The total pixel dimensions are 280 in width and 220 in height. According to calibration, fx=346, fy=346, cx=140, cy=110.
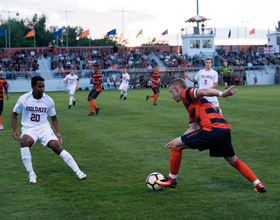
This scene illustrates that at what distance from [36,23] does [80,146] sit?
87.5 m

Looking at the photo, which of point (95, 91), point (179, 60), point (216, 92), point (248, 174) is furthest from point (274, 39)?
point (216, 92)

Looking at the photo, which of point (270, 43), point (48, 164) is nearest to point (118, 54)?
point (270, 43)

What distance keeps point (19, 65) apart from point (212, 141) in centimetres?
4038

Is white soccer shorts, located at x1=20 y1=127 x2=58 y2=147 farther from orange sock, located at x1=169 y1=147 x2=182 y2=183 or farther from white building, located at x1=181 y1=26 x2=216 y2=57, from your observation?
white building, located at x1=181 y1=26 x2=216 y2=57

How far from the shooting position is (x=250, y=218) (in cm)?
399

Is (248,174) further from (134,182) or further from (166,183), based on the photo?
(134,182)

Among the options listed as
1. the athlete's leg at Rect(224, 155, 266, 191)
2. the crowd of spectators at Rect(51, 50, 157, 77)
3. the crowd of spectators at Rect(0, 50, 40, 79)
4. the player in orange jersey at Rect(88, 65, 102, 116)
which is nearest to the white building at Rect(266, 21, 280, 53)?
the crowd of spectators at Rect(51, 50, 157, 77)

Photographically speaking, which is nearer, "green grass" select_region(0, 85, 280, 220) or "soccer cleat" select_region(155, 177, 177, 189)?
"green grass" select_region(0, 85, 280, 220)

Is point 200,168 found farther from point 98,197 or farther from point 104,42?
point 104,42

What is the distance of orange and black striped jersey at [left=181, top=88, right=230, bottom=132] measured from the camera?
4668 mm

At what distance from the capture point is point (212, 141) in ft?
15.3

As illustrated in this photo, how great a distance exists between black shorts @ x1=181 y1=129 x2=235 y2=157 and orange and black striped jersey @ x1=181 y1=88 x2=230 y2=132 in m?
0.07

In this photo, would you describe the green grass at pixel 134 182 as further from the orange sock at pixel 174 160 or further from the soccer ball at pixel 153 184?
the orange sock at pixel 174 160

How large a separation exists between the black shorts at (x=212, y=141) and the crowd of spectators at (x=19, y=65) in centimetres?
3766
